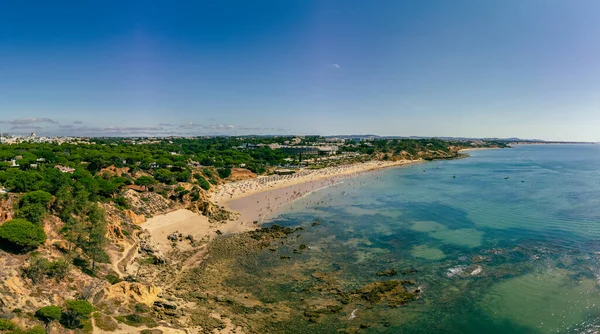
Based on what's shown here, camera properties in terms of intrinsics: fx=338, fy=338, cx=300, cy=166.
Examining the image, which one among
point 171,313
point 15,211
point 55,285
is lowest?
point 171,313

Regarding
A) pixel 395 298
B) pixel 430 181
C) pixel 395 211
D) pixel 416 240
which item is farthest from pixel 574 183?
pixel 395 298

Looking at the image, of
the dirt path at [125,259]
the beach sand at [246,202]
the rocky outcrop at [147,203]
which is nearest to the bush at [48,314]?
the dirt path at [125,259]

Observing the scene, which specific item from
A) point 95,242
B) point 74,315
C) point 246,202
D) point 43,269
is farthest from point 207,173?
point 74,315

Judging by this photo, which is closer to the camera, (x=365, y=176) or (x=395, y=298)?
(x=395, y=298)

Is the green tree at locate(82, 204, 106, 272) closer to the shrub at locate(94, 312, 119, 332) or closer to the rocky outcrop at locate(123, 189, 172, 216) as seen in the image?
the shrub at locate(94, 312, 119, 332)

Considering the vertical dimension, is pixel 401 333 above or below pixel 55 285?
below

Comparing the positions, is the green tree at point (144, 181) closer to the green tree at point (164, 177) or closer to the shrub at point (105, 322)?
the green tree at point (164, 177)

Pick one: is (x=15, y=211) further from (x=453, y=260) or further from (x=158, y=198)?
(x=453, y=260)
